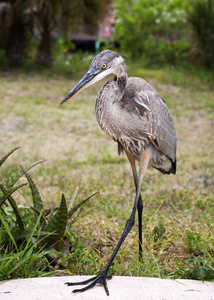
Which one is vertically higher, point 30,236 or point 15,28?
point 15,28

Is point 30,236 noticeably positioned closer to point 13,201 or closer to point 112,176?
point 13,201

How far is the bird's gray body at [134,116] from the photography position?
2.18 m

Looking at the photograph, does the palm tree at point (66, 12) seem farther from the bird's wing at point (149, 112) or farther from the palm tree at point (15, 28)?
the bird's wing at point (149, 112)

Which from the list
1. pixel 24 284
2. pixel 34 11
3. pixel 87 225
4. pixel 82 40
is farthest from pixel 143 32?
pixel 24 284

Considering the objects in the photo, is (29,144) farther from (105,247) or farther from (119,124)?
(119,124)

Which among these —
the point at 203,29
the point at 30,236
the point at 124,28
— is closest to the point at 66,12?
the point at 124,28

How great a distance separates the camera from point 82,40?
15625 mm

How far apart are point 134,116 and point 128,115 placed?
0.15 feet

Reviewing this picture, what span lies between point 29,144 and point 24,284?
386 cm

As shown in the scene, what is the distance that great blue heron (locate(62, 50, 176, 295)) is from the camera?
6.79 feet

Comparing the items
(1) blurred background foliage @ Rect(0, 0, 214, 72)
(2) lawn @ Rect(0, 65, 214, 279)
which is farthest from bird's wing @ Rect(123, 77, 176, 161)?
(1) blurred background foliage @ Rect(0, 0, 214, 72)

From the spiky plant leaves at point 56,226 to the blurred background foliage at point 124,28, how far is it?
7.33 meters

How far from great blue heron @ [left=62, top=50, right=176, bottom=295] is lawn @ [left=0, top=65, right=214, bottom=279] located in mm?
241

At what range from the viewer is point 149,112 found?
2322 millimetres
